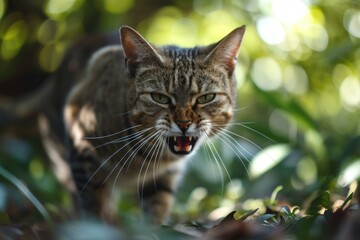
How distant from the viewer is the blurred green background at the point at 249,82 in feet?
12.1

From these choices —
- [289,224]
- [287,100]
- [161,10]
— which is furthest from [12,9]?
[289,224]

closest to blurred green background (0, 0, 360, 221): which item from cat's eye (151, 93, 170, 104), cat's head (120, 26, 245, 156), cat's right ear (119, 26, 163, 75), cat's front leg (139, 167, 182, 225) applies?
cat's front leg (139, 167, 182, 225)

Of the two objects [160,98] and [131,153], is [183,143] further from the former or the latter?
[131,153]

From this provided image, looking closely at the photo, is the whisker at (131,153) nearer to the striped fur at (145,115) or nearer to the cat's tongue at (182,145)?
the striped fur at (145,115)

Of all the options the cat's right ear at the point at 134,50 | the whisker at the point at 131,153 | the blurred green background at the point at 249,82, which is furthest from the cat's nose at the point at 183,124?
the blurred green background at the point at 249,82

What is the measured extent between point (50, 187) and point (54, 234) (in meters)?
2.60

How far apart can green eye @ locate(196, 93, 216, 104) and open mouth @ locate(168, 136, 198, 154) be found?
0.20 meters

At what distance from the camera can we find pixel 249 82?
4.40m

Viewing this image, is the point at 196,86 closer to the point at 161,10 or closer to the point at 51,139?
the point at 51,139

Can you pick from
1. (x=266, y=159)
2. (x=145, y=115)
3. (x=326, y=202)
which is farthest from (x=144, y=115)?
(x=326, y=202)

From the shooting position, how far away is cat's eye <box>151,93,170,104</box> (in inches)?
116

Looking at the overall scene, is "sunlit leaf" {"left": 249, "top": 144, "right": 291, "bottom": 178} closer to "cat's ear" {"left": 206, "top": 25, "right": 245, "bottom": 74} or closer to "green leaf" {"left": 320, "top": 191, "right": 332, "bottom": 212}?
"cat's ear" {"left": 206, "top": 25, "right": 245, "bottom": 74}

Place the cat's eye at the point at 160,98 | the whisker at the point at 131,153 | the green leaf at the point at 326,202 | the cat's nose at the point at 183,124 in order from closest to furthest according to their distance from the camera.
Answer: the green leaf at the point at 326,202 < the cat's nose at the point at 183,124 < the cat's eye at the point at 160,98 < the whisker at the point at 131,153

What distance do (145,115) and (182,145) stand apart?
0.26 metres
